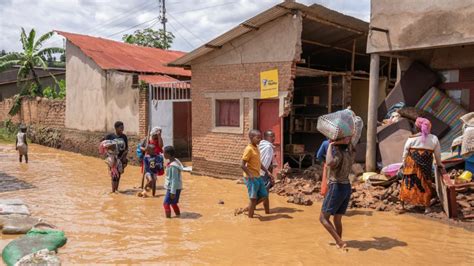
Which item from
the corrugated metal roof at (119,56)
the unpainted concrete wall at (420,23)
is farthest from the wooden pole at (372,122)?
the corrugated metal roof at (119,56)

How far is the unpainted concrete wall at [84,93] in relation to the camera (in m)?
17.4

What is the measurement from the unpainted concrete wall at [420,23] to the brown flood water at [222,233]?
12.8 ft

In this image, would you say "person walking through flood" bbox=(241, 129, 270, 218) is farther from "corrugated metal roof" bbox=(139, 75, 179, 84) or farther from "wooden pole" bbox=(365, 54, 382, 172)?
"corrugated metal roof" bbox=(139, 75, 179, 84)

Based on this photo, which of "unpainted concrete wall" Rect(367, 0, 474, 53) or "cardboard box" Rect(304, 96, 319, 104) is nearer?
"unpainted concrete wall" Rect(367, 0, 474, 53)

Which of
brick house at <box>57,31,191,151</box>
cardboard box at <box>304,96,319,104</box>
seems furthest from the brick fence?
cardboard box at <box>304,96,319,104</box>

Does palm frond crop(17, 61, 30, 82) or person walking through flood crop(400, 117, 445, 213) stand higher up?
palm frond crop(17, 61, 30, 82)

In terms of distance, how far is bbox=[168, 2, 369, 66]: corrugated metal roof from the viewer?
1009 centimetres

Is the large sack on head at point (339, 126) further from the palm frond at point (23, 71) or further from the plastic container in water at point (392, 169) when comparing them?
the palm frond at point (23, 71)

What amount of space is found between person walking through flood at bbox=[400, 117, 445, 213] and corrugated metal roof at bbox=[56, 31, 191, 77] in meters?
10.9

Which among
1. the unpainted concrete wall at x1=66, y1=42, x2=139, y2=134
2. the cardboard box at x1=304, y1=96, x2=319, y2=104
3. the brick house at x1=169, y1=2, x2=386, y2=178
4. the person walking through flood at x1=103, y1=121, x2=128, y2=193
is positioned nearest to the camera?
the person walking through flood at x1=103, y1=121, x2=128, y2=193

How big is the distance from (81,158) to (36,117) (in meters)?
7.50

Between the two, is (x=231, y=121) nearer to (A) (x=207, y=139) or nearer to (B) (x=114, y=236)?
(A) (x=207, y=139)

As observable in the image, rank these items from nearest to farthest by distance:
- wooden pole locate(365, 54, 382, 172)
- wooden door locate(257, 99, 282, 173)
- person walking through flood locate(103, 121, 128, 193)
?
person walking through flood locate(103, 121, 128, 193)
wooden pole locate(365, 54, 382, 172)
wooden door locate(257, 99, 282, 173)

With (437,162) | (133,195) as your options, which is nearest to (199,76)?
(133,195)
